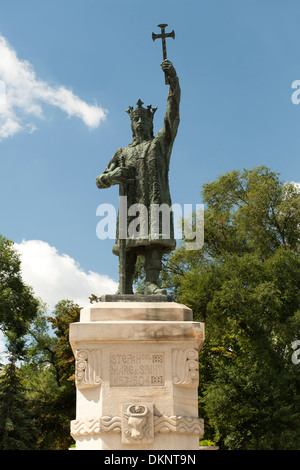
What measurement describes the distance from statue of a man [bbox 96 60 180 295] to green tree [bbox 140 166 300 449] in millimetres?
14710

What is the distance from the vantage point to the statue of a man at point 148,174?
7762 mm

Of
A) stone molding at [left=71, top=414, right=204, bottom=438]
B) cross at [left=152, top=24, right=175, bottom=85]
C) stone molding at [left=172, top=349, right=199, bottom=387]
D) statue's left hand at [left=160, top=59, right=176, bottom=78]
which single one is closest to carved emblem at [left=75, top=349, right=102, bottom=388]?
stone molding at [left=71, top=414, right=204, bottom=438]

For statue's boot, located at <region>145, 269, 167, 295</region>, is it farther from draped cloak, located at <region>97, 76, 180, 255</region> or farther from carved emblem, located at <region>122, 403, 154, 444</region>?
carved emblem, located at <region>122, 403, 154, 444</region>

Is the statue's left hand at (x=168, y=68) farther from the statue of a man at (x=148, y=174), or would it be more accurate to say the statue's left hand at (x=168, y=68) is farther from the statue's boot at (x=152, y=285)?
the statue's boot at (x=152, y=285)

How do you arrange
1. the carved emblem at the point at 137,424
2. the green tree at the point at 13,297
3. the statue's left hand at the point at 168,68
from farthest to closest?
the green tree at the point at 13,297
the statue's left hand at the point at 168,68
the carved emblem at the point at 137,424

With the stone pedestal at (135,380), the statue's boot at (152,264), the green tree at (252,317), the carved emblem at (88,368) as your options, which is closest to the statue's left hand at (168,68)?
the statue's boot at (152,264)

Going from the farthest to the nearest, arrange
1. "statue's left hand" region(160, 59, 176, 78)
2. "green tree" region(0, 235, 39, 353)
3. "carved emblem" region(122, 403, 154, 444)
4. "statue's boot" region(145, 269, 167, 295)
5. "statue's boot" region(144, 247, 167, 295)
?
"green tree" region(0, 235, 39, 353) → "statue's left hand" region(160, 59, 176, 78) → "statue's boot" region(144, 247, 167, 295) → "statue's boot" region(145, 269, 167, 295) → "carved emblem" region(122, 403, 154, 444)

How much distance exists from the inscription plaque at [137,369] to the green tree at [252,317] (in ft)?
50.8

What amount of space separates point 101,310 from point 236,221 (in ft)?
67.0

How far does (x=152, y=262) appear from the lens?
7777 mm

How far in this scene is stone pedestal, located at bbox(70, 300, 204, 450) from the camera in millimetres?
6387

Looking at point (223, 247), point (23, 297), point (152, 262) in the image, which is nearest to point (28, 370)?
point (23, 297)

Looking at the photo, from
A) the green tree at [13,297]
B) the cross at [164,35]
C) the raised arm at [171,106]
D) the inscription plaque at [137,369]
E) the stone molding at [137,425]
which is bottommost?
the stone molding at [137,425]

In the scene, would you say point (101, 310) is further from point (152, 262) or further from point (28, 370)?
point (28, 370)
